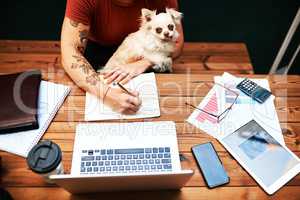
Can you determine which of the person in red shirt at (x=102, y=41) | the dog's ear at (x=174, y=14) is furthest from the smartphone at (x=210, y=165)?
the dog's ear at (x=174, y=14)

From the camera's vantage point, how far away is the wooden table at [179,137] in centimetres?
93

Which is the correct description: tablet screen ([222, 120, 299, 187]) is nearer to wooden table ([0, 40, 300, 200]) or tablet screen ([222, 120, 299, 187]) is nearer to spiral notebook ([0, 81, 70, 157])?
wooden table ([0, 40, 300, 200])

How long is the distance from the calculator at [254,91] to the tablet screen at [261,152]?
143mm

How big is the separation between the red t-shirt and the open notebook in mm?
367

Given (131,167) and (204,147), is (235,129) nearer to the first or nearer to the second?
(204,147)

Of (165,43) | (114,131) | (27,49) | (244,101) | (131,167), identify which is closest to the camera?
(131,167)

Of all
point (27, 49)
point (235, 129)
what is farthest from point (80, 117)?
point (27, 49)

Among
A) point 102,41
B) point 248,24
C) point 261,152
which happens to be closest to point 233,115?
point 261,152

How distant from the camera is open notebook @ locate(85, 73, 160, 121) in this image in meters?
1.12

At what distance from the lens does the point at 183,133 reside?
1.09 metres

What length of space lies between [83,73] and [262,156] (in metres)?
0.75

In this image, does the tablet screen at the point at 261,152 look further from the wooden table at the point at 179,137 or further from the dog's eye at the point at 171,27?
the dog's eye at the point at 171,27

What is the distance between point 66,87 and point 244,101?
710 mm

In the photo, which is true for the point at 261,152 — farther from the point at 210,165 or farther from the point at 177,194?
the point at 177,194
